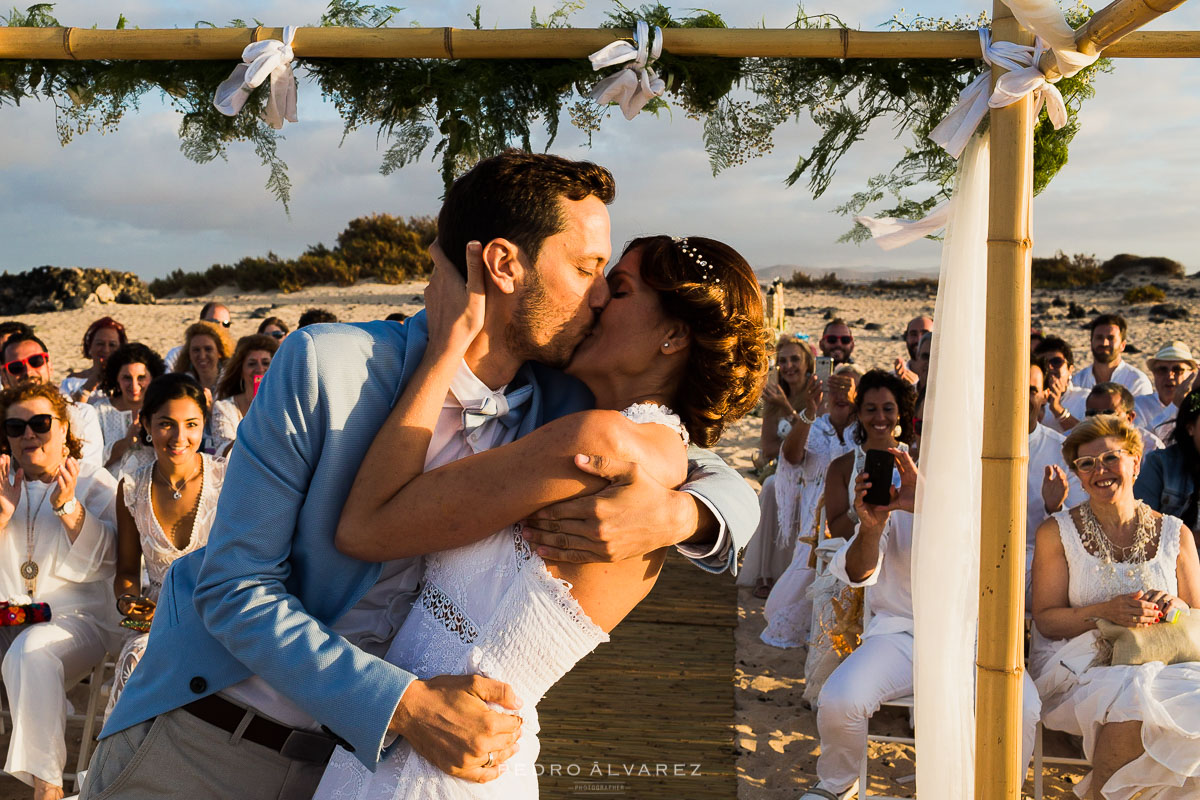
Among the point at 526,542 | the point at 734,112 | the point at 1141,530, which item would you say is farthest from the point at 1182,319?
the point at 526,542

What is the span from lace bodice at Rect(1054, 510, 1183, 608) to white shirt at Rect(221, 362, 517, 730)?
3.73m

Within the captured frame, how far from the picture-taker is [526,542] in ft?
6.43

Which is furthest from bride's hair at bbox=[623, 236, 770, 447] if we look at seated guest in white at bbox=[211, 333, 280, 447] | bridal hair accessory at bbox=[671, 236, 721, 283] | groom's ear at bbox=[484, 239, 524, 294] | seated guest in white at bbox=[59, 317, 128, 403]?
seated guest in white at bbox=[59, 317, 128, 403]

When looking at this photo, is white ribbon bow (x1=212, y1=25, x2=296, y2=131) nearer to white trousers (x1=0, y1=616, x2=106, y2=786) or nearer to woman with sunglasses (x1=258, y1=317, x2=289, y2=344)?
white trousers (x1=0, y1=616, x2=106, y2=786)

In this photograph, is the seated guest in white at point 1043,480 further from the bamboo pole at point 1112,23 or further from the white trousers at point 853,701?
the bamboo pole at point 1112,23

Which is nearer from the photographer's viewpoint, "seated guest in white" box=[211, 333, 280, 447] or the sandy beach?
the sandy beach

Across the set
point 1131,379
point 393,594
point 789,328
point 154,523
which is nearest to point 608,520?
point 393,594

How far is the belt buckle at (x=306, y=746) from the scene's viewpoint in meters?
2.04

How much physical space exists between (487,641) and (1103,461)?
Result: 13.1 ft

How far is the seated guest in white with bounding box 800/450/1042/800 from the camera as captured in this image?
190 inches

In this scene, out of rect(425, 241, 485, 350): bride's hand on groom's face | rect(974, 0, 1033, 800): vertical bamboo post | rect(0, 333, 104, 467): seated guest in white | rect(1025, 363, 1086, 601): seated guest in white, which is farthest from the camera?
rect(0, 333, 104, 467): seated guest in white

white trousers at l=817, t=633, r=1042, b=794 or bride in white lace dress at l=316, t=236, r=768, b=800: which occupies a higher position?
bride in white lace dress at l=316, t=236, r=768, b=800

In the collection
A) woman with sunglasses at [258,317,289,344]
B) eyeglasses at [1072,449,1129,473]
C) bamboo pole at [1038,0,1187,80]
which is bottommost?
eyeglasses at [1072,449,1129,473]

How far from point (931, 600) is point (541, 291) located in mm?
1617
